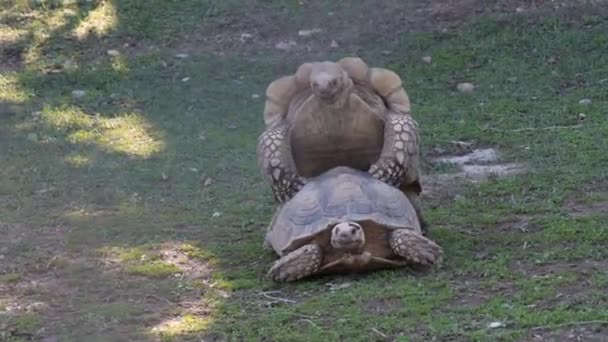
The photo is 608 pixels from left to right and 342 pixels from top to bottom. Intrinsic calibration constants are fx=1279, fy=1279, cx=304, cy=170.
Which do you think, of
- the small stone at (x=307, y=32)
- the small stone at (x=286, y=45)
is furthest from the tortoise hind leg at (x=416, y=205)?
the small stone at (x=307, y=32)

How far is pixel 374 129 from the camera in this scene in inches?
208

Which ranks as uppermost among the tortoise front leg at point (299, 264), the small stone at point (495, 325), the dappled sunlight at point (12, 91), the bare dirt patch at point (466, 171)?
the small stone at point (495, 325)

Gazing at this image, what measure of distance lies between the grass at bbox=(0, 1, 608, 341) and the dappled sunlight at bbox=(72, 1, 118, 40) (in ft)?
0.06

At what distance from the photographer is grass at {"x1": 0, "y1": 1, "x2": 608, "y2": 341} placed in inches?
173

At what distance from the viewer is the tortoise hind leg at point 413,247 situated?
15.6 ft

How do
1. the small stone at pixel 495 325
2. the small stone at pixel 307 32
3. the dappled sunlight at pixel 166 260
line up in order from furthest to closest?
the small stone at pixel 307 32 < the dappled sunlight at pixel 166 260 < the small stone at pixel 495 325

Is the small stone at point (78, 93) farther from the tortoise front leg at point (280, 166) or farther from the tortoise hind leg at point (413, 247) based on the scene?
the tortoise hind leg at point (413, 247)

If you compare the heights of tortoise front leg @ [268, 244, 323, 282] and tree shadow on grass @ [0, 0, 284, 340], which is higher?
tortoise front leg @ [268, 244, 323, 282]

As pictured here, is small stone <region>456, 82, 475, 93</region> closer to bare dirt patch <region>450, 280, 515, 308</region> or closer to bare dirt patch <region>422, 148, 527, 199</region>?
bare dirt patch <region>422, 148, 527, 199</region>

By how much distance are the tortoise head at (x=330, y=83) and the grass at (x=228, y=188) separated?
2.30 ft

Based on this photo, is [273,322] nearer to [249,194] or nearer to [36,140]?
[249,194]

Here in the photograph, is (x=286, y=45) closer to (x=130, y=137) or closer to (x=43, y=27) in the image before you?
(x=43, y=27)

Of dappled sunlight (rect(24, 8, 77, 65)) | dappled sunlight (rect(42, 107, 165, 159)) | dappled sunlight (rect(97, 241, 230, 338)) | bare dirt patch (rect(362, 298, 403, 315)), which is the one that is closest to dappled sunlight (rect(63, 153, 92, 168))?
dappled sunlight (rect(42, 107, 165, 159))

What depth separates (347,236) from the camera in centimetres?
465
